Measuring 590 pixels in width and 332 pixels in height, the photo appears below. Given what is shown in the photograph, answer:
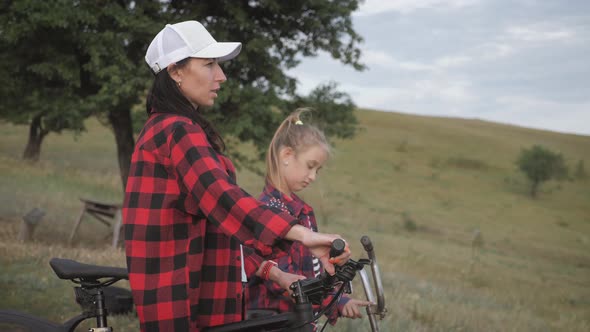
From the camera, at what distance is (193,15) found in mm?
10516

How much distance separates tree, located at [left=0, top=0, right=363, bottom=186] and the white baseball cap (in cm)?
767

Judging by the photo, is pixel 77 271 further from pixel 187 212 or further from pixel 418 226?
pixel 418 226

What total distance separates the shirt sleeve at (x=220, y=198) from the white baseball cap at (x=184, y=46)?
1.12ft

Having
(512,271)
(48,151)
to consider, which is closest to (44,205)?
(512,271)

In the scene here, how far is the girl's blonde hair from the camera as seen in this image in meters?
3.19

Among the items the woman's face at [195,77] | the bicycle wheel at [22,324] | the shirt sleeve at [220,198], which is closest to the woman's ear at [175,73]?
the woman's face at [195,77]

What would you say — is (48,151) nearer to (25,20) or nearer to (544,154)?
(25,20)

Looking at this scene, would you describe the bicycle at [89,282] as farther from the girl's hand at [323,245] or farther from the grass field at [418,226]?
the grass field at [418,226]

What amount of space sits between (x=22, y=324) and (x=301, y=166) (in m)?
1.56

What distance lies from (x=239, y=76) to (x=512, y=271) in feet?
45.8

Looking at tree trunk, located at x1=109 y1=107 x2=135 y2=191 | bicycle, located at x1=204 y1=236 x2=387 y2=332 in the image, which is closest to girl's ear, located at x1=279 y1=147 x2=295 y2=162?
bicycle, located at x1=204 y1=236 x2=387 y2=332

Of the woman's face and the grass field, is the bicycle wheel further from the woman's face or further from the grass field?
the grass field

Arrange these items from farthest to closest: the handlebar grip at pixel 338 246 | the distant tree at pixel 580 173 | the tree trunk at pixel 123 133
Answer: the distant tree at pixel 580 173 → the tree trunk at pixel 123 133 → the handlebar grip at pixel 338 246

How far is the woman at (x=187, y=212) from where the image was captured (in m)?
1.94
